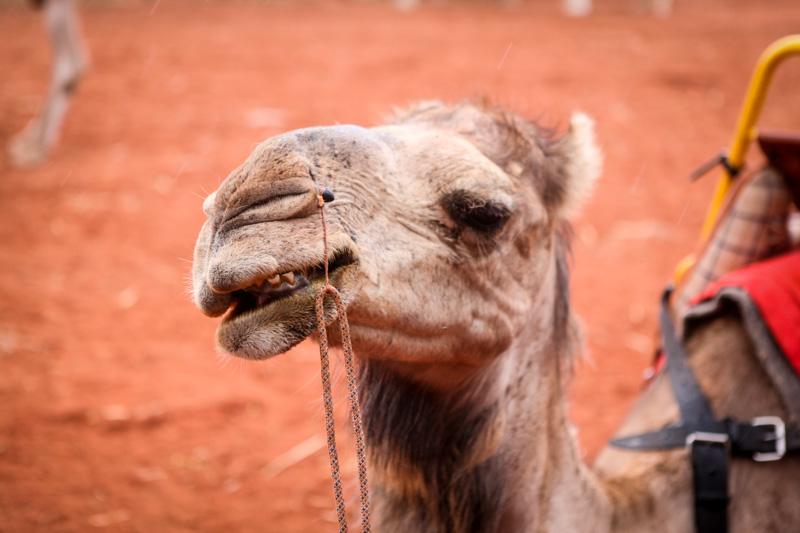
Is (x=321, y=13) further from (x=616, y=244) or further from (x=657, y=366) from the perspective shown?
(x=657, y=366)

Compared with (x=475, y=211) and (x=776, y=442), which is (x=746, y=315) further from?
(x=475, y=211)

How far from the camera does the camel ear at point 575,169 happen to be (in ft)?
5.98

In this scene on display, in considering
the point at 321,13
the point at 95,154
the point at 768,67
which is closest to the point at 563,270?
the point at 768,67

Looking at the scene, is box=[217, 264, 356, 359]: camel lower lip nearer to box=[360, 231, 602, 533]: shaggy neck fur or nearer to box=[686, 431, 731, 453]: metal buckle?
box=[360, 231, 602, 533]: shaggy neck fur

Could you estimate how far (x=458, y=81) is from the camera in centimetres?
946

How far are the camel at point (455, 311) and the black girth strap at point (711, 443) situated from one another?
53 millimetres

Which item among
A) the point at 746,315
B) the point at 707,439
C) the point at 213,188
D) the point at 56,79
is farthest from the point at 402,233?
the point at 56,79

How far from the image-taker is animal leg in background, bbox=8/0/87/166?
754 centimetres

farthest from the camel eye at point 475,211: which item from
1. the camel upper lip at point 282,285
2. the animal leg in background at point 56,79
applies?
the animal leg in background at point 56,79

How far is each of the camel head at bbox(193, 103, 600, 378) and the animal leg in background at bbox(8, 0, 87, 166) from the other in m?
7.14

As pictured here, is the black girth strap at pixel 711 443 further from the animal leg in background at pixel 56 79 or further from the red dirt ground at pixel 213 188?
the animal leg in background at pixel 56 79

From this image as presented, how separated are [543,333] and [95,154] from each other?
731 cm

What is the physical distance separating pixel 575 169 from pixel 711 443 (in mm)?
879

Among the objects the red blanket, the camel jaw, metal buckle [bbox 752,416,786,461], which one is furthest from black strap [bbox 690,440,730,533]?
the camel jaw
